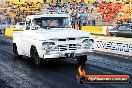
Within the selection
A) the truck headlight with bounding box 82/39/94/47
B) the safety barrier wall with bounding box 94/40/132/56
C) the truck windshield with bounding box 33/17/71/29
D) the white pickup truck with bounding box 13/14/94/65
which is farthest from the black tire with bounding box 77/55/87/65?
the safety barrier wall with bounding box 94/40/132/56

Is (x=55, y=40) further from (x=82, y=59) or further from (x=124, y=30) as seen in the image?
(x=124, y=30)

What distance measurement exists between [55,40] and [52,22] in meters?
1.77

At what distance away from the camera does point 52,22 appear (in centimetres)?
1384

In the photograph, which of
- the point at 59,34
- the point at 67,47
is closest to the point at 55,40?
the point at 59,34

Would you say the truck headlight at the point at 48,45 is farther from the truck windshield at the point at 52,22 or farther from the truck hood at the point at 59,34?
the truck windshield at the point at 52,22

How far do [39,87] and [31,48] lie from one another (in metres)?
4.78

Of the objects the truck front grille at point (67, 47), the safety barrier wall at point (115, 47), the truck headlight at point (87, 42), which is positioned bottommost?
the safety barrier wall at point (115, 47)

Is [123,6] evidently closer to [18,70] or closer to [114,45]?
[114,45]

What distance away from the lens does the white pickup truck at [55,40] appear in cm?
1225

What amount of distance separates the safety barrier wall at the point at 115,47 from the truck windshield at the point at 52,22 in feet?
13.9

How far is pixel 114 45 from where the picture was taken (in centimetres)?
1839

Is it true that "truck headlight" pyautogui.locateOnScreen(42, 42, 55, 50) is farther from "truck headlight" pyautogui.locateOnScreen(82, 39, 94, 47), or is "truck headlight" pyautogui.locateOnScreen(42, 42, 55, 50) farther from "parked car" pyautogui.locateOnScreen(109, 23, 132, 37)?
"parked car" pyautogui.locateOnScreen(109, 23, 132, 37)

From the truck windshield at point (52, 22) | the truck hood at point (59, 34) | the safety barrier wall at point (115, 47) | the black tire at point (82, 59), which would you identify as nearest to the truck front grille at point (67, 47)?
the truck hood at point (59, 34)

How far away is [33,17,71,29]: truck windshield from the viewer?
45.0ft
